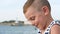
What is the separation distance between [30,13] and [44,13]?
0.10 metres

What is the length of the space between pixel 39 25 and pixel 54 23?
4.5 inches

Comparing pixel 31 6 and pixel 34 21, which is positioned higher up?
pixel 31 6

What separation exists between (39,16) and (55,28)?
157mm

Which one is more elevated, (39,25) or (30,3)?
(30,3)

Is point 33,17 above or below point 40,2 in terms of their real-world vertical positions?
below

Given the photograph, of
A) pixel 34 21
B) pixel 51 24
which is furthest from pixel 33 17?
pixel 51 24

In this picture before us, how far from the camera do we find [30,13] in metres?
1.52

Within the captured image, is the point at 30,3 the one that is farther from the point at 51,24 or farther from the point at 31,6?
the point at 51,24

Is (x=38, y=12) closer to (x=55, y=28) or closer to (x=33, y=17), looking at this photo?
(x=33, y=17)

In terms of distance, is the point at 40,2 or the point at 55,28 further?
the point at 40,2

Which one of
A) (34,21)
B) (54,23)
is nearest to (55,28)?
(54,23)

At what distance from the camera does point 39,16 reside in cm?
152

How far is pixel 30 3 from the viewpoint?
1520 mm

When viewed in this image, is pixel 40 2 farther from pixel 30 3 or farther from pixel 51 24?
pixel 51 24
